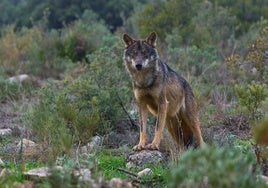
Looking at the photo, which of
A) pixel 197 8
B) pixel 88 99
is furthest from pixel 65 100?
pixel 197 8

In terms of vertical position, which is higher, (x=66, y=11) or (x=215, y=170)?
(x=215, y=170)

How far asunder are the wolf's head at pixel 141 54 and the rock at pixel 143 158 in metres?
1.29

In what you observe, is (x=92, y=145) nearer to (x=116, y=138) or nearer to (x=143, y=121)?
(x=143, y=121)

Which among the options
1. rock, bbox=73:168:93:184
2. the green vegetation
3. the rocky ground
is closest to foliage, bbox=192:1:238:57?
the green vegetation

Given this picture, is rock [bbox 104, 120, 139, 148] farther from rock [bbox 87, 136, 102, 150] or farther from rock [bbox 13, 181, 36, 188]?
rock [bbox 13, 181, 36, 188]

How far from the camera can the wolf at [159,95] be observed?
29.7ft

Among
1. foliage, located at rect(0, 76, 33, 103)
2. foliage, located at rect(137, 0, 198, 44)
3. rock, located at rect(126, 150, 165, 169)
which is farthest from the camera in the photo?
foliage, located at rect(137, 0, 198, 44)

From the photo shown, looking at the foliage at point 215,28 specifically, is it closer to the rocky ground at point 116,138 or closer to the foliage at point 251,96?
the rocky ground at point 116,138

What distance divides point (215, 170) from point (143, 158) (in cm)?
405

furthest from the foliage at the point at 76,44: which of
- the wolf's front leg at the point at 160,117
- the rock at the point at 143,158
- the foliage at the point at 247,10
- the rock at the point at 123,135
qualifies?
the rock at the point at 143,158

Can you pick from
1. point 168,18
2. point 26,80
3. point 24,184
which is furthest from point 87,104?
point 168,18

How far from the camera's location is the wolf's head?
9064mm

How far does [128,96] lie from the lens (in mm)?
11875

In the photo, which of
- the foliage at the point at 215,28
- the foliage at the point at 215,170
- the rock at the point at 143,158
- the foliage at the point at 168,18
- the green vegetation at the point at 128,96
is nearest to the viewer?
the foliage at the point at 215,170
